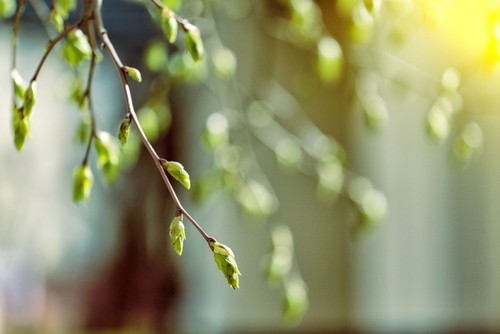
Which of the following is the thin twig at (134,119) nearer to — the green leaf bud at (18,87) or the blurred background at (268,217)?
the green leaf bud at (18,87)

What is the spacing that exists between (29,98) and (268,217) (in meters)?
2.34

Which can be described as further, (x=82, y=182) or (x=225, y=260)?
(x=82, y=182)

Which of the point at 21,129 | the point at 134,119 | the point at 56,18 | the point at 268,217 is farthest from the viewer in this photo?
the point at 268,217

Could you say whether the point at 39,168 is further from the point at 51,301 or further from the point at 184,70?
the point at 184,70

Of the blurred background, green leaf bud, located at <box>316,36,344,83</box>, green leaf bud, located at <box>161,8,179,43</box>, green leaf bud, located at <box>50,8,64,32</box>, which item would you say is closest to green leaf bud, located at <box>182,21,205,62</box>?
green leaf bud, located at <box>161,8,179,43</box>

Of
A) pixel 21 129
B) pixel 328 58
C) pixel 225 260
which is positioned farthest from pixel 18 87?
pixel 328 58

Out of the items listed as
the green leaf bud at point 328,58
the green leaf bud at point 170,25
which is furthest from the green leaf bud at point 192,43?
the green leaf bud at point 328,58

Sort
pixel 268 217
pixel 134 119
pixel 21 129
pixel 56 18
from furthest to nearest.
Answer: pixel 268 217 → pixel 56 18 → pixel 21 129 → pixel 134 119

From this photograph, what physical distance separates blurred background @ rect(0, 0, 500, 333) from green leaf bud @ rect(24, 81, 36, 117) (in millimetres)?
2246

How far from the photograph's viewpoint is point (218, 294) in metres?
3.50

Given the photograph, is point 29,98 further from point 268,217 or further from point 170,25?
point 268,217

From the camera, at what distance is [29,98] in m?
0.94

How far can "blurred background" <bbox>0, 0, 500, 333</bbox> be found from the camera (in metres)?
3.38

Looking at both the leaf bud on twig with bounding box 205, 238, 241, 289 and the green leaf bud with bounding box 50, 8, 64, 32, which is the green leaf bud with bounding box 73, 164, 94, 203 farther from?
the leaf bud on twig with bounding box 205, 238, 241, 289
